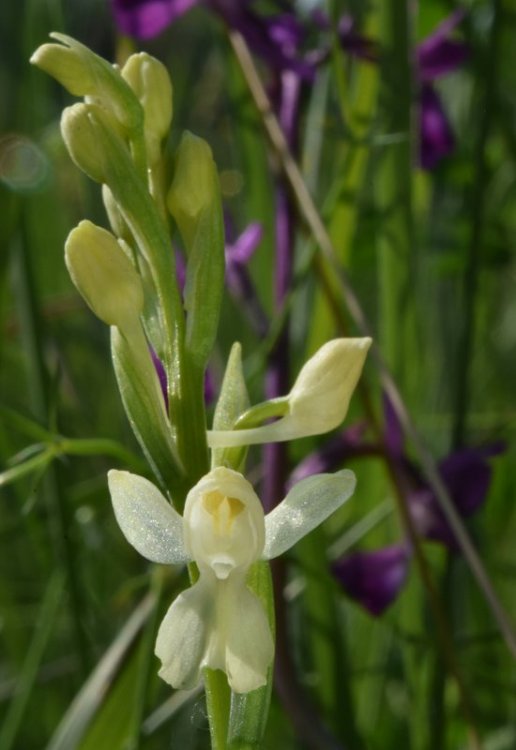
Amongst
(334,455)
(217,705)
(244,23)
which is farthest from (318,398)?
(244,23)

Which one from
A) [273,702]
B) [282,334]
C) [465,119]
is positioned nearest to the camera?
[282,334]

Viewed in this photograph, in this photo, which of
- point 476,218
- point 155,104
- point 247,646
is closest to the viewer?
point 247,646

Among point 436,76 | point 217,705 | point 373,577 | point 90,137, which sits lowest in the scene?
point 373,577

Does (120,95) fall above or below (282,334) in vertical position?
above

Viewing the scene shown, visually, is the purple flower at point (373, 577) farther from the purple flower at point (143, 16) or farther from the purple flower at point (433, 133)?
the purple flower at point (143, 16)

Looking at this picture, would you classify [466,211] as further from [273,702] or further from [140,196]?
[140,196]

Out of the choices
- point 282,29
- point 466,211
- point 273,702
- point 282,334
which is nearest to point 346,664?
point 273,702

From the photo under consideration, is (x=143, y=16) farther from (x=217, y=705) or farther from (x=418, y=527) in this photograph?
(x=217, y=705)

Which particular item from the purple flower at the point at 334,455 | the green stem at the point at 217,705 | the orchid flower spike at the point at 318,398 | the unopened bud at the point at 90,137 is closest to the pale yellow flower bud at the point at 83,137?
the unopened bud at the point at 90,137

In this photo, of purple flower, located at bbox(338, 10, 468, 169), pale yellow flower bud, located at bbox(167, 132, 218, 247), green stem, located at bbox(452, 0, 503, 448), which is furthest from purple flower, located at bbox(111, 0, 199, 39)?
pale yellow flower bud, located at bbox(167, 132, 218, 247)
